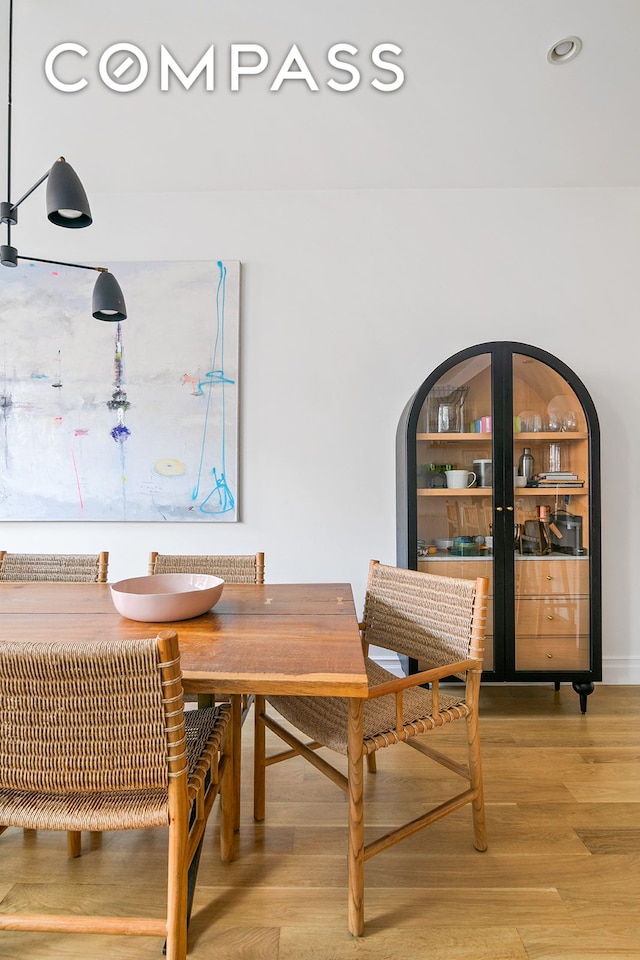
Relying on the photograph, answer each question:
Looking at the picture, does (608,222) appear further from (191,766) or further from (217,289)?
(191,766)

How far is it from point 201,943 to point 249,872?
0.23 meters

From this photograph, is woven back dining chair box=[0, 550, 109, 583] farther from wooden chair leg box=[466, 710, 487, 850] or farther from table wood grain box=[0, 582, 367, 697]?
wooden chair leg box=[466, 710, 487, 850]

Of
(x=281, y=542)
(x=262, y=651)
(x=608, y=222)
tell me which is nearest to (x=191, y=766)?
(x=262, y=651)

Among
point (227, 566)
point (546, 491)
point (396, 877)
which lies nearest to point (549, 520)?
point (546, 491)

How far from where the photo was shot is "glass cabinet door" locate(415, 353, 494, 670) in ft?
8.39

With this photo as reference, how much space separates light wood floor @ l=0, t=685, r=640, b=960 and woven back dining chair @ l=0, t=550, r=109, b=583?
90cm

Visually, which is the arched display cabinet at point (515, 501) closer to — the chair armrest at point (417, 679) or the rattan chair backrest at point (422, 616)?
the rattan chair backrest at point (422, 616)

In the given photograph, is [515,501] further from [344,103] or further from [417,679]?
[344,103]

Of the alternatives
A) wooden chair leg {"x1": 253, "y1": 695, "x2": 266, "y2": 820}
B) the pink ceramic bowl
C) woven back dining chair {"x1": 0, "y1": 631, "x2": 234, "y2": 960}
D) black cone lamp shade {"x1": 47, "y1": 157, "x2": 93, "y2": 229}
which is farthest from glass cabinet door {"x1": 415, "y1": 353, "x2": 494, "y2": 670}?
woven back dining chair {"x1": 0, "y1": 631, "x2": 234, "y2": 960}

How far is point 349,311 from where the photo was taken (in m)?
2.95

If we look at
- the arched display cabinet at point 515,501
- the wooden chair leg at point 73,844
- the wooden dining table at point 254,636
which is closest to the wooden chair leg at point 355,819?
the wooden dining table at point 254,636

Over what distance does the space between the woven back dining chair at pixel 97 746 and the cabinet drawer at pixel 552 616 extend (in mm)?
1899

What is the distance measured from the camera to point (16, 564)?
88.4 inches

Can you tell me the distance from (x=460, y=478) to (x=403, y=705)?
129cm
